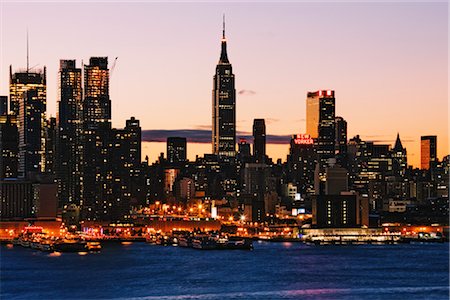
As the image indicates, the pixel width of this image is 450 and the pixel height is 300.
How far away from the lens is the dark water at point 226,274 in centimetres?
5510

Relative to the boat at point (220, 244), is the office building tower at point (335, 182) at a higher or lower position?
higher

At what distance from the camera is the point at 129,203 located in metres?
132

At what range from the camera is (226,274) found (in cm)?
6562

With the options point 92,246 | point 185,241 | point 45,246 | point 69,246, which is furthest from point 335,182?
point 69,246

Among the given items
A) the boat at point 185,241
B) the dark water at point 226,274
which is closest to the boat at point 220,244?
the dark water at point 226,274

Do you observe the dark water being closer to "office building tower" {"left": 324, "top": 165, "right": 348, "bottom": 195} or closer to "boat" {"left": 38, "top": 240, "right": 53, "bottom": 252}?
"boat" {"left": 38, "top": 240, "right": 53, "bottom": 252}

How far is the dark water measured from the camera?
5510 centimetres

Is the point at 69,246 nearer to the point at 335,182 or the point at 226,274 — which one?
the point at 226,274

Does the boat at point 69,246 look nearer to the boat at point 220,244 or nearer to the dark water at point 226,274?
the dark water at point 226,274

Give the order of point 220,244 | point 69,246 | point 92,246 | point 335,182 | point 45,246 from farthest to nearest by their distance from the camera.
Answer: point 335,182 < point 220,244 < point 45,246 < point 92,246 < point 69,246

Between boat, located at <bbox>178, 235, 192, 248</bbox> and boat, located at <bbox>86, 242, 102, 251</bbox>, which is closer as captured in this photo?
boat, located at <bbox>86, 242, 102, 251</bbox>

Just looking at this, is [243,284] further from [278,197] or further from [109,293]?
[278,197]

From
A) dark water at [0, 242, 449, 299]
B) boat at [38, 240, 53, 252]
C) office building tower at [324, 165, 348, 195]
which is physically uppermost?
office building tower at [324, 165, 348, 195]

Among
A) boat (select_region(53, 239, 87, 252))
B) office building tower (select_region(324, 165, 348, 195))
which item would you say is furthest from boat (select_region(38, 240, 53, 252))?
office building tower (select_region(324, 165, 348, 195))
